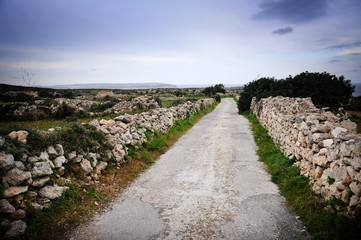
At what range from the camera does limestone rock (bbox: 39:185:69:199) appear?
220 inches

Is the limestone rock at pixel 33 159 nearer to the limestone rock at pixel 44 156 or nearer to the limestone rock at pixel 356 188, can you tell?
the limestone rock at pixel 44 156

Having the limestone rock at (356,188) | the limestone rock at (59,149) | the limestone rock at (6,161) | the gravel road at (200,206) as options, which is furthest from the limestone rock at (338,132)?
the limestone rock at (6,161)

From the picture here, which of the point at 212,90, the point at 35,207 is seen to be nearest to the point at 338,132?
the point at 35,207

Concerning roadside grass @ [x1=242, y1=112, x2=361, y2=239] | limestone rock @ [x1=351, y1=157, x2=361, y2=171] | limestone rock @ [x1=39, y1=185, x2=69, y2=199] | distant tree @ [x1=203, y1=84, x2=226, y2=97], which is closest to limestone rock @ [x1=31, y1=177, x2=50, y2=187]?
limestone rock @ [x1=39, y1=185, x2=69, y2=199]

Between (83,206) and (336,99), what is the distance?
24.8 meters

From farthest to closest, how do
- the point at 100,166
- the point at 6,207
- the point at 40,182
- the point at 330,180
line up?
the point at 100,166 < the point at 40,182 < the point at 330,180 < the point at 6,207

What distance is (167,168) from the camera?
909 centimetres

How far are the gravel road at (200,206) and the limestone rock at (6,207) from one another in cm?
127

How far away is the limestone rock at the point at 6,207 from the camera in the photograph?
475 centimetres

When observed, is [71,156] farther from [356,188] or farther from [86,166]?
[356,188]

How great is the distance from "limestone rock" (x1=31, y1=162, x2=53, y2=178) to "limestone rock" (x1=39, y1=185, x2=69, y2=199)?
12.9 inches

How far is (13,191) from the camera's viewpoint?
5043 mm

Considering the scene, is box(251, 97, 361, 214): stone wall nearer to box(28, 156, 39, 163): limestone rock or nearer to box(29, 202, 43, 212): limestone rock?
box(29, 202, 43, 212): limestone rock

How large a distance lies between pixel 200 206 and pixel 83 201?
2.90m
